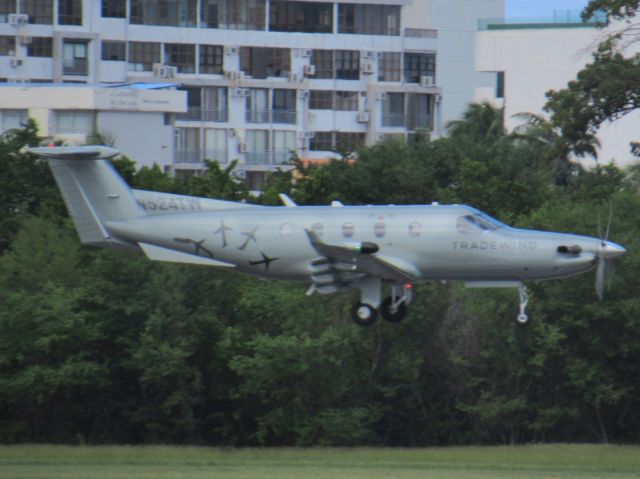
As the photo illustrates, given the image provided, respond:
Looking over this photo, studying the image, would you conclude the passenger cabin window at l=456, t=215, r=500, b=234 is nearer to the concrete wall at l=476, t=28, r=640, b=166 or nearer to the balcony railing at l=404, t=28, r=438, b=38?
the concrete wall at l=476, t=28, r=640, b=166

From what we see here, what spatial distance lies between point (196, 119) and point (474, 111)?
67.8 ft

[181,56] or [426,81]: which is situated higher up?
[181,56]

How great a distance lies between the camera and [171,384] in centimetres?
6981

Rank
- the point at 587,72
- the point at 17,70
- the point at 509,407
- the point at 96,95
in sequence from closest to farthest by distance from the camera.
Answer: the point at 587,72, the point at 509,407, the point at 96,95, the point at 17,70

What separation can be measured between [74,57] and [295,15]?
701 inches

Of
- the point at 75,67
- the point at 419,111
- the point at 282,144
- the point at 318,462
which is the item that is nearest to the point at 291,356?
the point at 318,462

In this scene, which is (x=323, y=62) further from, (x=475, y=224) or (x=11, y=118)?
(x=475, y=224)

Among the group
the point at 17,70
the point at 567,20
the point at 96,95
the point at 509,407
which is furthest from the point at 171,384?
the point at 567,20

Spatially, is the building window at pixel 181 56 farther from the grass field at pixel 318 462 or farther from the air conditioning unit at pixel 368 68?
the grass field at pixel 318 462

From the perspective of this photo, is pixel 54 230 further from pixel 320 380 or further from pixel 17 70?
pixel 17 70

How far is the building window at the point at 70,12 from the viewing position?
361 feet

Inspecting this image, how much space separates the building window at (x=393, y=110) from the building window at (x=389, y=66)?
2012 mm

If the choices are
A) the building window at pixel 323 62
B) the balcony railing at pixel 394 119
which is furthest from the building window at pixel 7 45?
the balcony railing at pixel 394 119

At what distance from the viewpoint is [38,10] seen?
11044 centimetres
